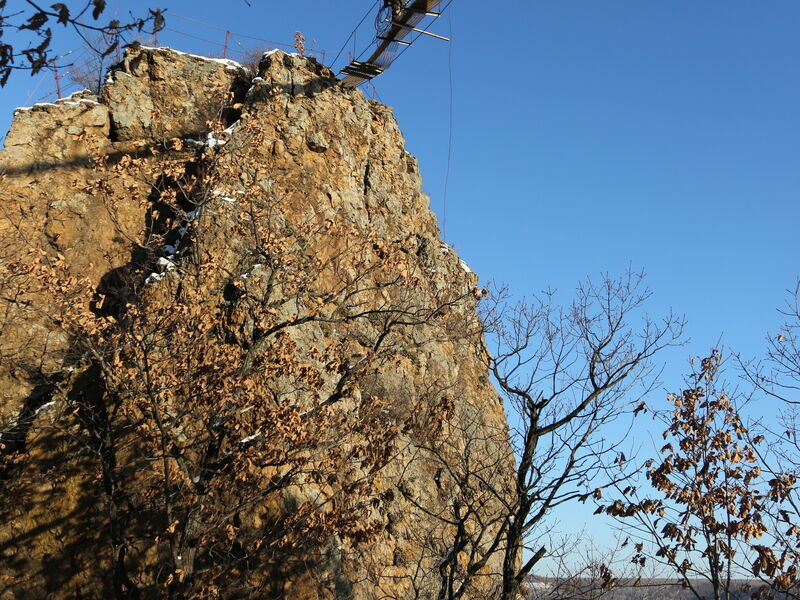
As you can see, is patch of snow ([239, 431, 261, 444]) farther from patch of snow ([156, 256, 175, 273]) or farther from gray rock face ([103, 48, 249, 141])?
gray rock face ([103, 48, 249, 141])

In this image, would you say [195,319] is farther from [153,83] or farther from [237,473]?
[153,83]

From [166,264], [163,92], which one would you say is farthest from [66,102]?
[166,264]

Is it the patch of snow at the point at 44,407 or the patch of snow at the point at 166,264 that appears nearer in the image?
the patch of snow at the point at 44,407

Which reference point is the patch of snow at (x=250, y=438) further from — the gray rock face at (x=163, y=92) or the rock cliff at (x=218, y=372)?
the gray rock face at (x=163, y=92)

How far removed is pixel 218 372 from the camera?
41.9 feet

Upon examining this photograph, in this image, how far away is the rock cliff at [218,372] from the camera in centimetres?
1273

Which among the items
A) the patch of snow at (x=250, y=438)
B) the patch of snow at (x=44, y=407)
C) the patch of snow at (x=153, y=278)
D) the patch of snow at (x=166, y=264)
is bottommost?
the patch of snow at (x=250, y=438)

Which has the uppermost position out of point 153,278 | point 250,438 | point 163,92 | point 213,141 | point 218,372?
point 163,92

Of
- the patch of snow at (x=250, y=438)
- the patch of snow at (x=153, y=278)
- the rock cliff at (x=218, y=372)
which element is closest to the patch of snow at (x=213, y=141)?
the rock cliff at (x=218, y=372)

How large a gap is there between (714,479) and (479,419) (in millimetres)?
8689

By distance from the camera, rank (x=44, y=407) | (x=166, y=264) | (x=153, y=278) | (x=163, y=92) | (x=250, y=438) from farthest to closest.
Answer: (x=163, y=92) < (x=166, y=264) < (x=153, y=278) < (x=44, y=407) < (x=250, y=438)

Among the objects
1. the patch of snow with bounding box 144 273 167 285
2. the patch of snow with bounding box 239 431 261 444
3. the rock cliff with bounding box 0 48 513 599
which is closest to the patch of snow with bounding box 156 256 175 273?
the rock cliff with bounding box 0 48 513 599

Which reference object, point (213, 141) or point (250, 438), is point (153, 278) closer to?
point (213, 141)

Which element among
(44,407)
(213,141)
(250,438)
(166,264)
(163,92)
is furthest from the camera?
(163,92)
